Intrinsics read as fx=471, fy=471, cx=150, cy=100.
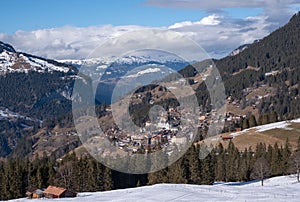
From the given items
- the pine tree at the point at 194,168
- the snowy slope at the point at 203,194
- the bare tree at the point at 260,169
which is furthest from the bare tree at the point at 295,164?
the pine tree at the point at 194,168

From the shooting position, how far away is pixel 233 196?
5428cm

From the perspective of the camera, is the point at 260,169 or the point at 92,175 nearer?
the point at 92,175

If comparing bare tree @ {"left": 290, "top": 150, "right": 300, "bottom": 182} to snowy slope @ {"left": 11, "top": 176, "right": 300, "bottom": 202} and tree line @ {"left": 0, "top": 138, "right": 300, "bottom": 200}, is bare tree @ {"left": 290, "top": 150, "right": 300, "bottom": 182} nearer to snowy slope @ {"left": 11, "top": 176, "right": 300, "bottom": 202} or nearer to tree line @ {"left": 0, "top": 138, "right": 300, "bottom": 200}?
tree line @ {"left": 0, "top": 138, "right": 300, "bottom": 200}

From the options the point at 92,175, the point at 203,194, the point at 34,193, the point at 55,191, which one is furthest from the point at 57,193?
the point at 203,194

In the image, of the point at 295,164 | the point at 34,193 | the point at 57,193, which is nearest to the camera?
the point at 57,193

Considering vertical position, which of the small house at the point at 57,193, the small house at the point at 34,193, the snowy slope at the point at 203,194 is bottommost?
the small house at the point at 34,193

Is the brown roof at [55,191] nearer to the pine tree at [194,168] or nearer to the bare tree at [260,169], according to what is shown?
the pine tree at [194,168]

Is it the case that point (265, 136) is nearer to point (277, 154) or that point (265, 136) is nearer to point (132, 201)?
point (277, 154)

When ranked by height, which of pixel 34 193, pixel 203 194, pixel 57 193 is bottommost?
pixel 34 193

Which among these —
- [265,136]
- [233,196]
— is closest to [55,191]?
[233,196]

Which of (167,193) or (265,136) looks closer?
(167,193)

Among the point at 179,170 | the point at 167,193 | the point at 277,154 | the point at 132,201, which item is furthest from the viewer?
the point at 277,154

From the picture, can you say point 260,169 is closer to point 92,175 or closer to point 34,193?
point 92,175

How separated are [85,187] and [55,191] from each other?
13973 millimetres
